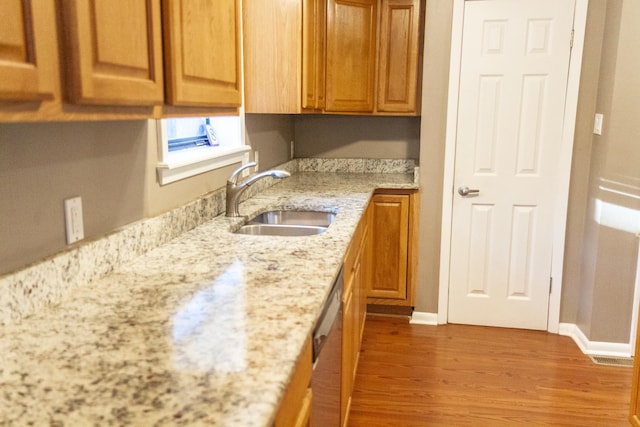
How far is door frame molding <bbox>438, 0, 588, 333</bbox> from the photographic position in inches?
117

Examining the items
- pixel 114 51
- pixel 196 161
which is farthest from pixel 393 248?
pixel 114 51

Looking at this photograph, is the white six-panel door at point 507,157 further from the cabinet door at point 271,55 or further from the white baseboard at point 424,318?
the cabinet door at point 271,55

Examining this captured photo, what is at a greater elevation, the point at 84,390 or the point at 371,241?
the point at 84,390

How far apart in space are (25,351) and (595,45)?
3.13 meters

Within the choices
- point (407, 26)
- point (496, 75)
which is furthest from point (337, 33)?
point (496, 75)

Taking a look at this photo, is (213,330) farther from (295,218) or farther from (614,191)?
(614,191)

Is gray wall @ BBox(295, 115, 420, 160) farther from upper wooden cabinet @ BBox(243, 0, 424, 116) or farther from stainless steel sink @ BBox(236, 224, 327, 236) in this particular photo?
stainless steel sink @ BBox(236, 224, 327, 236)

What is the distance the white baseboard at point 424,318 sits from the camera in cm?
341

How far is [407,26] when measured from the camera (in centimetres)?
335

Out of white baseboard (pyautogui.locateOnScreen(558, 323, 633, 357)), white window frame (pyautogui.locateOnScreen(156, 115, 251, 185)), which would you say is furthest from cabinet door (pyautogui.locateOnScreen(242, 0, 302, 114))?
white baseboard (pyautogui.locateOnScreen(558, 323, 633, 357))

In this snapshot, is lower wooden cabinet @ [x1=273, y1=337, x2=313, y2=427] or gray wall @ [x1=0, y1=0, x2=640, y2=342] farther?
gray wall @ [x1=0, y1=0, x2=640, y2=342]

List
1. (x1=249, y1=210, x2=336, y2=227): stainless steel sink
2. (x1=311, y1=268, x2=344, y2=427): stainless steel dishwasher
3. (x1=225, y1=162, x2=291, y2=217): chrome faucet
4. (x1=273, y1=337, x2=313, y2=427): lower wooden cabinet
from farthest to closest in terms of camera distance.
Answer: (x1=249, y1=210, x2=336, y2=227): stainless steel sink
(x1=225, y1=162, x2=291, y2=217): chrome faucet
(x1=311, y1=268, x2=344, y2=427): stainless steel dishwasher
(x1=273, y1=337, x2=313, y2=427): lower wooden cabinet

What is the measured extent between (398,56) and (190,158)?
6.18 ft

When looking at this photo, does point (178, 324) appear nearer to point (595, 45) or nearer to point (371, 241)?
point (371, 241)
